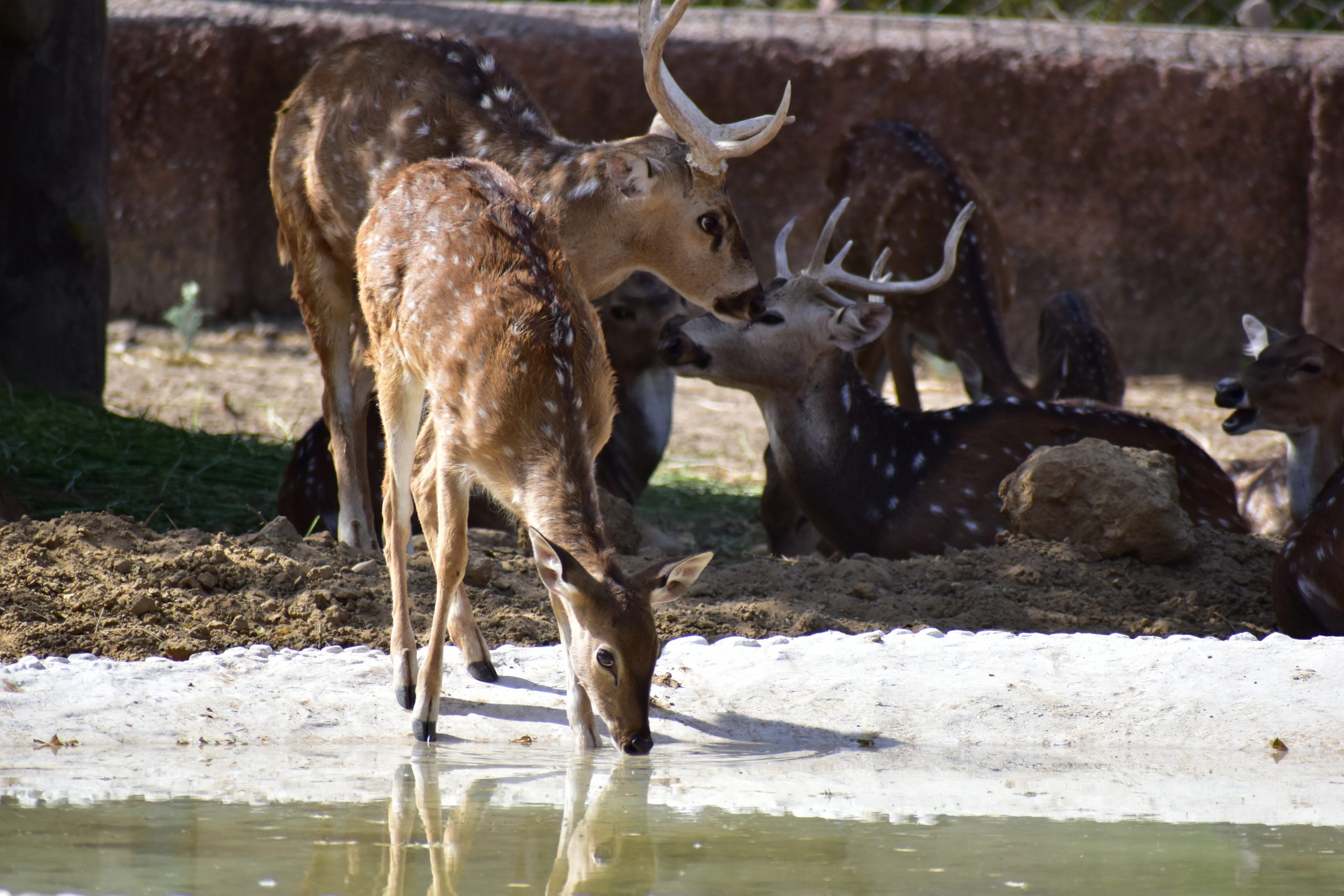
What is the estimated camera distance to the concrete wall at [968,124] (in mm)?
10883

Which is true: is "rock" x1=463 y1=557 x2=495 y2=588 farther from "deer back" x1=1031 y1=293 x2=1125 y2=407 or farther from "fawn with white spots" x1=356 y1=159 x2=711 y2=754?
"deer back" x1=1031 y1=293 x2=1125 y2=407

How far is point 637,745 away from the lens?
14.0 feet

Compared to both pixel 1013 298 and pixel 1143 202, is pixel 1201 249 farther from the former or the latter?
pixel 1013 298

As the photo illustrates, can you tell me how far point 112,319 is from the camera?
1167 centimetres

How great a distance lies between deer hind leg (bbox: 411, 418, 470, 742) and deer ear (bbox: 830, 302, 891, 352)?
2866 millimetres

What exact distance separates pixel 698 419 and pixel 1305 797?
6901mm

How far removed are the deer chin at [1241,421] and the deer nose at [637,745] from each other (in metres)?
4.23

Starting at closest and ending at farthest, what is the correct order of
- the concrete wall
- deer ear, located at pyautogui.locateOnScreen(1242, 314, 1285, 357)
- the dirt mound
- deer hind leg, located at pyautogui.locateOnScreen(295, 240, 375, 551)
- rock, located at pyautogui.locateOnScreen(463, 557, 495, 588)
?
the dirt mound → rock, located at pyautogui.locateOnScreen(463, 557, 495, 588) → deer hind leg, located at pyautogui.locateOnScreen(295, 240, 375, 551) → deer ear, located at pyautogui.locateOnScreen(1242, 314, 1285, 357) → the concrete wall

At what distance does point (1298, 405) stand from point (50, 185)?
5.94m

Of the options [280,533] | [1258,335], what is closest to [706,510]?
[1258,335]

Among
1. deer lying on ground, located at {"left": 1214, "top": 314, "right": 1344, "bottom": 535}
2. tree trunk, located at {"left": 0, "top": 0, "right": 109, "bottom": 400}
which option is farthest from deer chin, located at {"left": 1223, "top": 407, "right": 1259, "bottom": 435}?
tree trunk, located at {"left": 0, "top": 0, "right": 109, "bottom": 400}

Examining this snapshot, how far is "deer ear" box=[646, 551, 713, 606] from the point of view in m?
4.38

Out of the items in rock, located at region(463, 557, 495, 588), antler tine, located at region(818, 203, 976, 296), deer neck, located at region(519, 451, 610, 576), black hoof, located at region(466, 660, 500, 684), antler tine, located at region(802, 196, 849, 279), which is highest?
antler tine, located at region(802, 196, 849, 279)

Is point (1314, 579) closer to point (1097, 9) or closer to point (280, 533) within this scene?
point (280, 533)
